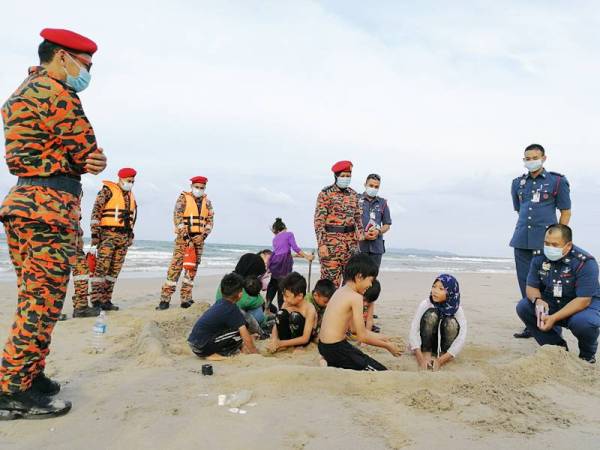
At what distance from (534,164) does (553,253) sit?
1499 mm

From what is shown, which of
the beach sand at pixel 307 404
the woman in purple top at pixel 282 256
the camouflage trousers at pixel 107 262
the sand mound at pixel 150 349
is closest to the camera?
the beach sand at pixel 307 404

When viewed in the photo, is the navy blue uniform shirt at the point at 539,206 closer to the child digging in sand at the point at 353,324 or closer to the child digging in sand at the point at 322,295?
the child digging in sand at the point at 322,295

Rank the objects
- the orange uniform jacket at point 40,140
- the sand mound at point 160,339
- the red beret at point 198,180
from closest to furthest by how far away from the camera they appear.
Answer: the orange uniform jacket at point 40,140 → the sand mound at point 160,339 → the red beret at point 198,180

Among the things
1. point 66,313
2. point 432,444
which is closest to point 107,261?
→ point 66,313

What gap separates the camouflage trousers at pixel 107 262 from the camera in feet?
20.2

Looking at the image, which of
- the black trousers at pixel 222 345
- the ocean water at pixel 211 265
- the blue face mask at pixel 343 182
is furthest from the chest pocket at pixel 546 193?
the ocean water at pixel 211 265

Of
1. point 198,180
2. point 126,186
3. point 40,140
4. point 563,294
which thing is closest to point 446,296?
point 563,294

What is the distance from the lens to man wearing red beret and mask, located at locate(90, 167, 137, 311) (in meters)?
6.18

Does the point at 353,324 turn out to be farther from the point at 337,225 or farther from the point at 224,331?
the point at 337,225

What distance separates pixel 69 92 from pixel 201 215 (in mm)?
4383

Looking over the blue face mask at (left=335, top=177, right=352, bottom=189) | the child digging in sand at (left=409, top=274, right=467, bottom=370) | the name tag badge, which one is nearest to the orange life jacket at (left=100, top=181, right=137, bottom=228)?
the blue face mask at (left=335, top=177, right=352, bottom=189)

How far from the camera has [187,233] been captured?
21.7 ft

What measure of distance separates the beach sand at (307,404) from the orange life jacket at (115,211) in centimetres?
225

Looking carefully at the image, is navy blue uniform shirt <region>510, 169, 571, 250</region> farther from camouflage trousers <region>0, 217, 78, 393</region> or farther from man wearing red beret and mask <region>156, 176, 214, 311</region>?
camouflage trousers <region>0, 217, 78, 393</region>
